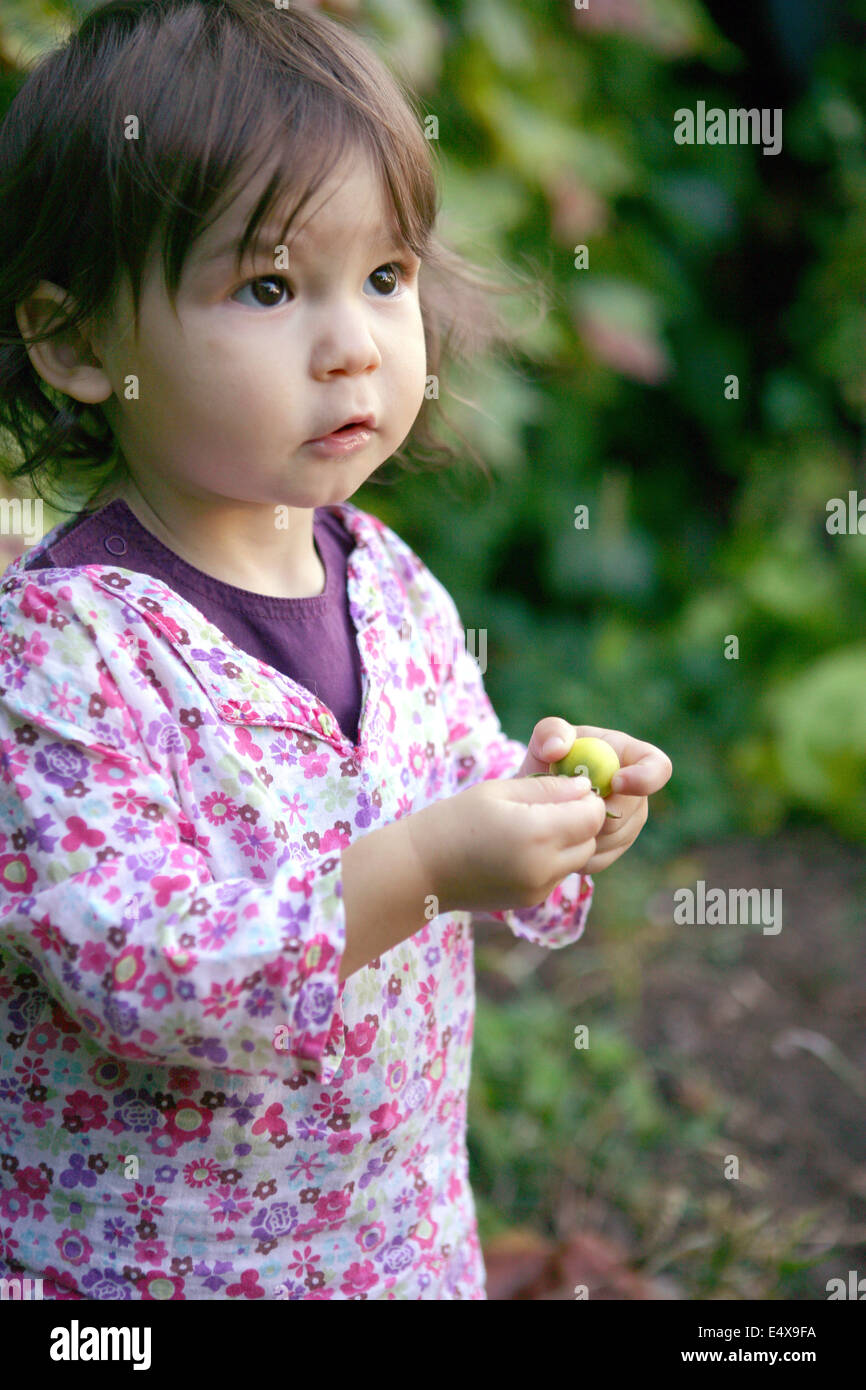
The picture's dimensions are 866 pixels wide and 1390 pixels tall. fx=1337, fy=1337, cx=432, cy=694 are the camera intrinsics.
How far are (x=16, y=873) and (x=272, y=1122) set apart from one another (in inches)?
13.8

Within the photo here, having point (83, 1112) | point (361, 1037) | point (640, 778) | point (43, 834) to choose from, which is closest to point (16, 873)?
point (43, 834)

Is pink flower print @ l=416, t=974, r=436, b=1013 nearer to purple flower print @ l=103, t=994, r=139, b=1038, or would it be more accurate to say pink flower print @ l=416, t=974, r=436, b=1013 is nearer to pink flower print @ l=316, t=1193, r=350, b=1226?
pink flower print @ l=316, t=1193, r=350, b=1226

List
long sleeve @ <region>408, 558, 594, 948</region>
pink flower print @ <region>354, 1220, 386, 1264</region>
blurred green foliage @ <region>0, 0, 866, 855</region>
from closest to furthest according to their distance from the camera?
pink flower print @ <region>354, 1220, 386, 1264</region>
long sleeve @ <region>408, 558, 594, 948</region>
blurred green foliage @ <region>0, 0, 866, 855</region>

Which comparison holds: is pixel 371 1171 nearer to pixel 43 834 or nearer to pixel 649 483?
pixel 43 834

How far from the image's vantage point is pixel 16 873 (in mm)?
1122

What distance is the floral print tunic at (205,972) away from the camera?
107cm

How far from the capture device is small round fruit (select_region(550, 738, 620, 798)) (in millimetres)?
1271

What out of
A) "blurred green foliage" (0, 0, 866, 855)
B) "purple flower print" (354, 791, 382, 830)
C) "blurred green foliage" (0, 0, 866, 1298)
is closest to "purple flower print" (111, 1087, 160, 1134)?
"purple flower print" (354, 791, 382, 830)

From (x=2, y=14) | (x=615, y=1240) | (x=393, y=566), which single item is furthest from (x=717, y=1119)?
(x=2, y=14)

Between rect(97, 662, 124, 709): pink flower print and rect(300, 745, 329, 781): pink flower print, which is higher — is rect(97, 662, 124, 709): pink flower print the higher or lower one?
the higher one

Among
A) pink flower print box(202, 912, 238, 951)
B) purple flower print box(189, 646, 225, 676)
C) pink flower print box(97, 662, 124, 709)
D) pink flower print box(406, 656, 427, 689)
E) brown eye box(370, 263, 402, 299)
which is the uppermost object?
brown eye box(370, 263, 402, 299)

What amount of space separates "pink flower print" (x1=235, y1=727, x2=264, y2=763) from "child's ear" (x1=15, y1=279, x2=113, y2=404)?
36cm

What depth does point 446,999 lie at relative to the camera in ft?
4.73

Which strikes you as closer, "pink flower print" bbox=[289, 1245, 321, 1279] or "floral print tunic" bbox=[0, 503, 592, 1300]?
"floral print tunic" bbox=[0, 503, 592, 1300]
